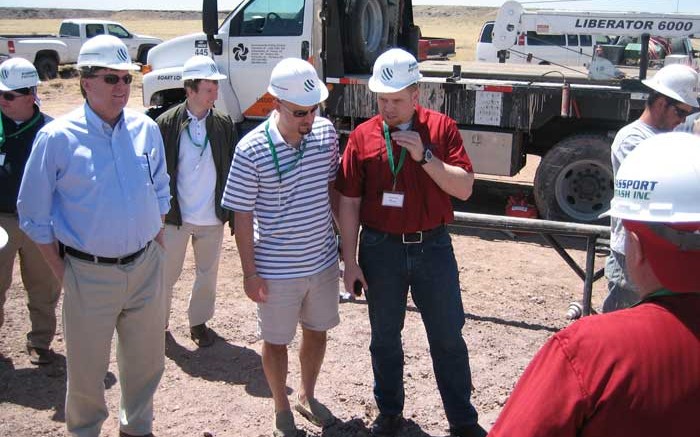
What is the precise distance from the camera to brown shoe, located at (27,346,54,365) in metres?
4.39

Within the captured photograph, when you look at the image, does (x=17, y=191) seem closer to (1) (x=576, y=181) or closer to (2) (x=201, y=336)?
(2) (x=201, y=336)

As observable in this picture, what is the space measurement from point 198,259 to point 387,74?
2061 millimetres

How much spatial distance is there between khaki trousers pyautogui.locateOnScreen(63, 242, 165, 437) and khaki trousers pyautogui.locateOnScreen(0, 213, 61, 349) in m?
1.27

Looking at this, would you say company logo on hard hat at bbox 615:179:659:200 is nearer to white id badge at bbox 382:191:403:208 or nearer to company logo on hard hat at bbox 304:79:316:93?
white id badge at bbox 382:191:403:208

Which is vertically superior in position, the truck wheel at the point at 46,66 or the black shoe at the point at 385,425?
the truck wheel at the point at 46,66

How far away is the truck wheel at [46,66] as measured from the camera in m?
22.7

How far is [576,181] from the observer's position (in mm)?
7199

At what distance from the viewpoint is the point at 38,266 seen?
172 inches

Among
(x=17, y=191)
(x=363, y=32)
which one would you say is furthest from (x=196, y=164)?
(x=363, y=32)

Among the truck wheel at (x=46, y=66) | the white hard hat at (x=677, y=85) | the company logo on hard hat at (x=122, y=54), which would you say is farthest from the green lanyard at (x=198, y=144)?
the truck wheel at (x=46, y=66)

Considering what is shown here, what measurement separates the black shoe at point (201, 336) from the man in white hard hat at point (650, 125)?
2.51 m

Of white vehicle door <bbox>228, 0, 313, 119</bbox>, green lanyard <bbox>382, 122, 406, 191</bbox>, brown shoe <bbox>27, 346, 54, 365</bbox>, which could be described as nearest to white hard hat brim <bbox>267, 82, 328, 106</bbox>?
green lanyard <bbox>382, 122, 406, 191</bbox>

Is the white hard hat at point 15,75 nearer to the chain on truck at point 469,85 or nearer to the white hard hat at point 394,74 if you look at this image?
the white hard hat at point 394,74

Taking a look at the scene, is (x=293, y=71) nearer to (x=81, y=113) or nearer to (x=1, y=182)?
(x=81, y=113)
